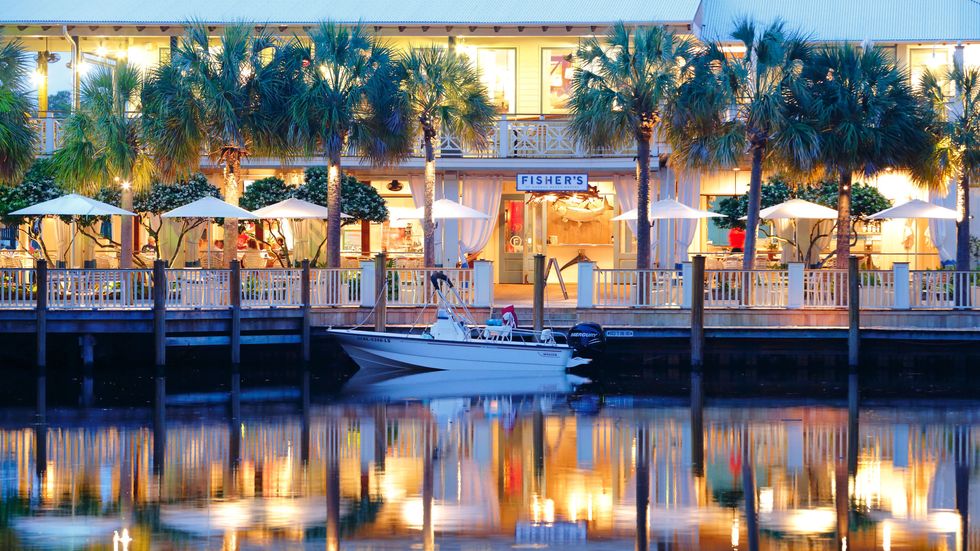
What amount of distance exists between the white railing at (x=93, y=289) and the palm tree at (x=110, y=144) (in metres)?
3.78

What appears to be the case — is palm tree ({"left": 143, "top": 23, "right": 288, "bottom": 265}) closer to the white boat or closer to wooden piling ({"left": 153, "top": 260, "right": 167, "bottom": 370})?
wooden piling ({"left": 153, "top": 260, "right": 167, "bottom": 370})

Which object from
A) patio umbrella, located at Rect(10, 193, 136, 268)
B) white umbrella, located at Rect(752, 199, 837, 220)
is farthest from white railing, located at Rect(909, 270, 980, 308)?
patio umbrella, located at Rect(10, 193, 136, 268)

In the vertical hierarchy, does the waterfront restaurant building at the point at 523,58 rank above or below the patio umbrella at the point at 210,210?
above

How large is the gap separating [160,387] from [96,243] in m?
10.1

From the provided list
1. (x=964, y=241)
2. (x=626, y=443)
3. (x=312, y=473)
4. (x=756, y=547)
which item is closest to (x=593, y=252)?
(x=964, y=241)

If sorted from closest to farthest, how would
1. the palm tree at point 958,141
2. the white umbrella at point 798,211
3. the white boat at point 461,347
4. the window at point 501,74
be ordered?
the white boat at point 461,347 < the palm tree at point 958,141 < the white umbrella at point 798,211 < the window at point 501,74

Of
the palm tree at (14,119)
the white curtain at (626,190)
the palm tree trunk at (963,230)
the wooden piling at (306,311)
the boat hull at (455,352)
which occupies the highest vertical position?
the palm tree at (14,119)

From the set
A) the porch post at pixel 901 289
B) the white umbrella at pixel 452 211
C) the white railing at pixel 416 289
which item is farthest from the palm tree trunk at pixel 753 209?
the white umbrella at pixel 452 211

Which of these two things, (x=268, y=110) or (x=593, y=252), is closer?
(x=268, y=110)

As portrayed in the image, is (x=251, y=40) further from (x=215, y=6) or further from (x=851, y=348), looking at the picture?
(x=851, y=348)

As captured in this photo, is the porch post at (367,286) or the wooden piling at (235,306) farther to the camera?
the porch post at (367,286)

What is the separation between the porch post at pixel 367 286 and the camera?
100ft

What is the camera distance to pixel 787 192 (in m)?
35.4

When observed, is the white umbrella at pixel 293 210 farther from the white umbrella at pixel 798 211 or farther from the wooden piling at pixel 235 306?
the white umbrella at pixel 798 211
